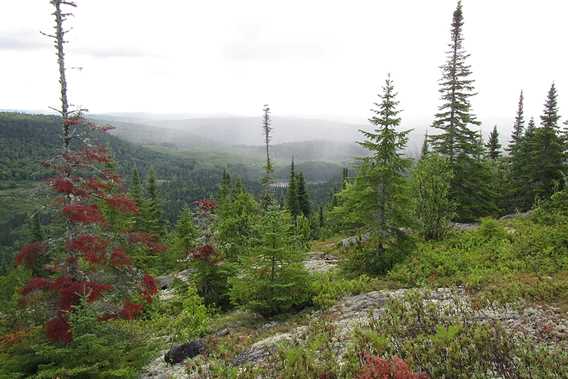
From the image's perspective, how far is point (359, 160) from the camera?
18.3 metres

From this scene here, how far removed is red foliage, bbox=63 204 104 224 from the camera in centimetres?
1166

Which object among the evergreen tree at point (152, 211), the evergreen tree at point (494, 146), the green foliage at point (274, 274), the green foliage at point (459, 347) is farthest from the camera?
the evergreen tree at point (494, 146)

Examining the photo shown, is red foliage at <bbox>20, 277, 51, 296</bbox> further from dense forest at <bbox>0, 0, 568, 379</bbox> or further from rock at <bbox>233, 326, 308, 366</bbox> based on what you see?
rock at <bbox>233, 326, 308, 366</bbox>

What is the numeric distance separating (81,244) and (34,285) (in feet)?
5.42

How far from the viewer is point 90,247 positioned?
12016mm

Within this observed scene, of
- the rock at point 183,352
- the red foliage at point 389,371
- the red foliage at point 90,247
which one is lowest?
the rock at point 183,352

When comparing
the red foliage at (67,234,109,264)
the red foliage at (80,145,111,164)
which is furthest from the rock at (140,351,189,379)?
the red foliage at (80,145,111,164)

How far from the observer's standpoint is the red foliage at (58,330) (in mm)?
10473

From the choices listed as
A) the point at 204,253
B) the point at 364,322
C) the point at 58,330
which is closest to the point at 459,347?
the point at 364,322

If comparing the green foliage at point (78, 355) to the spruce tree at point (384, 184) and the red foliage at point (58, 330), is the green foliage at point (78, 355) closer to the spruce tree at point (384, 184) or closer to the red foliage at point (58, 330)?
the red foliage at point (58, 330)

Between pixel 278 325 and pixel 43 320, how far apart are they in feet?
24.1

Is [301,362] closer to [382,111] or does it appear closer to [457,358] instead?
[457,358]

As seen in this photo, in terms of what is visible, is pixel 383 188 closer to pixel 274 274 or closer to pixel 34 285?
pixel 274 274

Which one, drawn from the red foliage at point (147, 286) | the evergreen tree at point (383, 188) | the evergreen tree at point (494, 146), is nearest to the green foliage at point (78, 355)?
the red foliage at point (147, 286)
